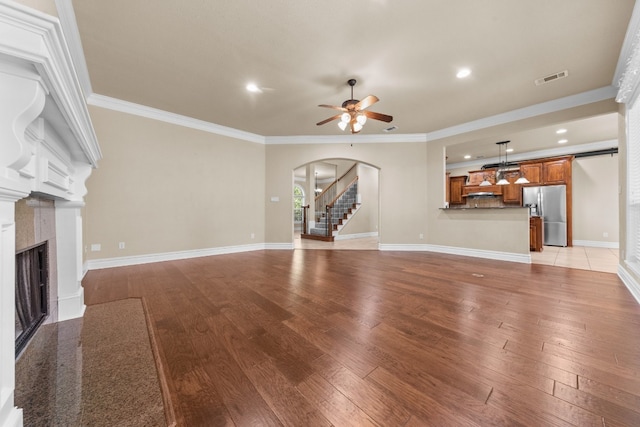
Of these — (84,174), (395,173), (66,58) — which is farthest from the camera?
(395,173)

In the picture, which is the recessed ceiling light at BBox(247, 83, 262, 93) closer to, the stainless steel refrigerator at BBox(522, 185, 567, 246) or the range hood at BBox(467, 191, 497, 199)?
the range hood at BBox(467, 191, 497, 199)

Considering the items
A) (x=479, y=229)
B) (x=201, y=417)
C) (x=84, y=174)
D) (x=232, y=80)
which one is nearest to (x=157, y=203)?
(x=84, y=174)

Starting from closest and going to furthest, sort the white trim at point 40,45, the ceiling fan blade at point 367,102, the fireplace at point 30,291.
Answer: the white trim at point 40,45
the fireplace at point 30,291
the ceiling fan blade at point 367,102

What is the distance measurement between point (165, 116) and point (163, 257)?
2684mm

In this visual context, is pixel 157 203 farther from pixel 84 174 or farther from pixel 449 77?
pixel 449 77

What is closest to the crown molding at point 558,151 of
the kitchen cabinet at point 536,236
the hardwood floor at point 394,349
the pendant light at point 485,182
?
the pendant light at point 485,182

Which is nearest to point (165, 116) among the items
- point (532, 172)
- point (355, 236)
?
point (355, 236)

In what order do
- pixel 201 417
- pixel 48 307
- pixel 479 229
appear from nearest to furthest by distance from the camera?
pixel 201 417 → pixel 48 307 → pixel 479 229

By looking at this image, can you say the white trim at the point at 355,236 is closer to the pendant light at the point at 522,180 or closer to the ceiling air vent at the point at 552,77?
the pendant light at the point at 522,180

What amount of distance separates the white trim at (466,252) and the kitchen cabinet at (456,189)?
3.81 meters

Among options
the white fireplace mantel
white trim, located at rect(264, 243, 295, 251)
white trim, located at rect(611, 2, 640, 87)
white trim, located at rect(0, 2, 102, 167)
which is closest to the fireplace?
the white fireplace mantel

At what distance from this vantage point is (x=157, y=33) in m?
2.59

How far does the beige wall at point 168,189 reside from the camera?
399 cm

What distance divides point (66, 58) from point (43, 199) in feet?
5.05
